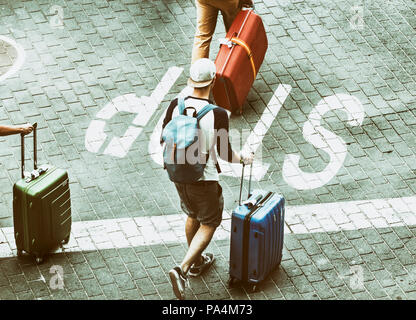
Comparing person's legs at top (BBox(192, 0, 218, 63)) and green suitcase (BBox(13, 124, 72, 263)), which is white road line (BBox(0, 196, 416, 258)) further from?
person's legs at top (BBox(192, 0, 218, 63))

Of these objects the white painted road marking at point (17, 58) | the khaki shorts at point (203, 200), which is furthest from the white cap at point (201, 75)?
the white painted road marking at point (17, 58)

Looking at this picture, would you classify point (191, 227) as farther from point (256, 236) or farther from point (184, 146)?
point (184, 146)

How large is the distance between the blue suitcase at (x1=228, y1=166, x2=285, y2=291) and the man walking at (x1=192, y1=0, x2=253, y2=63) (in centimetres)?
301

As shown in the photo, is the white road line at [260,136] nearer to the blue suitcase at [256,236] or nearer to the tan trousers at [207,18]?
the tan trousers at [207,18]

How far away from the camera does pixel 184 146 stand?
7.73 m

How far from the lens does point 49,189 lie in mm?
8328

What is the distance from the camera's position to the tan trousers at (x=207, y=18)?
10.6m

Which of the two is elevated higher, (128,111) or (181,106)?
(181,106)

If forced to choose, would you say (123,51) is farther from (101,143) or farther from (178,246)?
(178,246)

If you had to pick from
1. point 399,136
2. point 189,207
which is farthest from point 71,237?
point 399,136

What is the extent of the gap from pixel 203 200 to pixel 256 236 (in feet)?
1.89

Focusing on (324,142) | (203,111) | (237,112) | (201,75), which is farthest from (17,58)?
(203,111)

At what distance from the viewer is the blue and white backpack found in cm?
774
